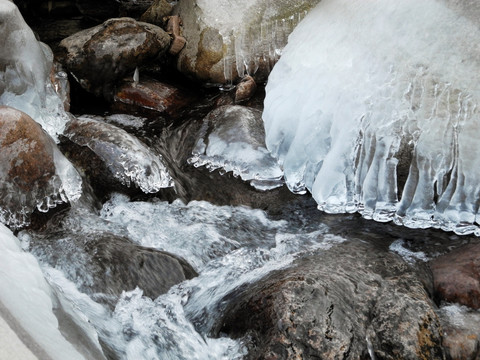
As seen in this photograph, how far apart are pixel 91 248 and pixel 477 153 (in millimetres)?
2802

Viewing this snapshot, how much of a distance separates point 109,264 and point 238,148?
2132mm

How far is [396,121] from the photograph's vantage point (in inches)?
169

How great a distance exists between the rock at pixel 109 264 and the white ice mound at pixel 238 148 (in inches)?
59.9

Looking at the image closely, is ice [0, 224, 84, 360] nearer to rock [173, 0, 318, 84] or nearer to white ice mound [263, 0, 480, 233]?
white ice mound [263, 0, 480, 233]

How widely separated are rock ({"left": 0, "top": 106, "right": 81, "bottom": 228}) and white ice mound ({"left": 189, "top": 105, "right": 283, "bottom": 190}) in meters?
1.45

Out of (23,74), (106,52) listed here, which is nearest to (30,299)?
(23,74)

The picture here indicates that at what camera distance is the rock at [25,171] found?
3.96 meters

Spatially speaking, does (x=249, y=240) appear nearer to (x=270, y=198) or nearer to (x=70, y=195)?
(x=270, y=198)

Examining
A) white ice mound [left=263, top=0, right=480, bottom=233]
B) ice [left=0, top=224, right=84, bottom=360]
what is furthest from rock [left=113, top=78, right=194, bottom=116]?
ice [left=0, top=224, right=84, bottom=360]

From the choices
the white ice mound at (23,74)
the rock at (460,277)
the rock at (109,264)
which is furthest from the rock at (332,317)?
the white ice mound at (23,74)

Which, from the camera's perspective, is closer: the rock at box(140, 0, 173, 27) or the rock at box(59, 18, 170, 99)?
the rock at box(59, 18, 170, 99)

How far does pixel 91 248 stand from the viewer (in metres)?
3.56

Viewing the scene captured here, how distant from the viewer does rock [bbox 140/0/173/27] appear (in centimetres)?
736

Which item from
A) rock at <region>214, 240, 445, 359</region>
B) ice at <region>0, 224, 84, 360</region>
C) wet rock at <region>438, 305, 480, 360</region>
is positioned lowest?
wet rock at <region>438, 305, 480, 360</region>
